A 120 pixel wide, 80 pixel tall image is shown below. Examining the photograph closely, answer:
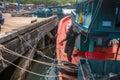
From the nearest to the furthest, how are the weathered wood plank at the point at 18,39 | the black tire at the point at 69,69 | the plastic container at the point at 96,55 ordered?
1. the black tire at the point at 69,69
2. the weathered wood plank at the point at 18,39
3. the plastic container at the point at 96,55

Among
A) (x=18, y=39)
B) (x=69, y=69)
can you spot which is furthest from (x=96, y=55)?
(x=18, y=39)

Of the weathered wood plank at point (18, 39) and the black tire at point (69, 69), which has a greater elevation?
the weathered wood plank at point (18, 39)

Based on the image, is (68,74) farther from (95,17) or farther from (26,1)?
(26,1)

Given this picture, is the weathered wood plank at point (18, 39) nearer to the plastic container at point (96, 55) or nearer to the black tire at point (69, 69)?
the black tire at point (69, 69)

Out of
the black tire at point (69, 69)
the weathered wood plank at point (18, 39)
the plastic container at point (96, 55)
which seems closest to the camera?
the black tire at point (69, 69)

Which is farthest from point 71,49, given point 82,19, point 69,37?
point 82,19

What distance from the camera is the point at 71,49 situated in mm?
9453

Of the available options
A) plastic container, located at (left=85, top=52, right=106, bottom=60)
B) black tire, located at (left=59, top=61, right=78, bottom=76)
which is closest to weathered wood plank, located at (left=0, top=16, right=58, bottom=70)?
black tire, located at (left=59, top=61, right=78, bottom=76)

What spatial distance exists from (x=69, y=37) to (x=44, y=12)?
692 inches

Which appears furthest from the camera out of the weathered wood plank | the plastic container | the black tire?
the plastic container

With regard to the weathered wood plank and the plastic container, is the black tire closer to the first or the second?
the plastic container

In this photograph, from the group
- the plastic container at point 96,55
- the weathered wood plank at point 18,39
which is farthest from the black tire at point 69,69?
the weathered wood plank at point 18,39

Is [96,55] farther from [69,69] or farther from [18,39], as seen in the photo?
[18,39]

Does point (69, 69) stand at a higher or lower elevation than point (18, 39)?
lower
